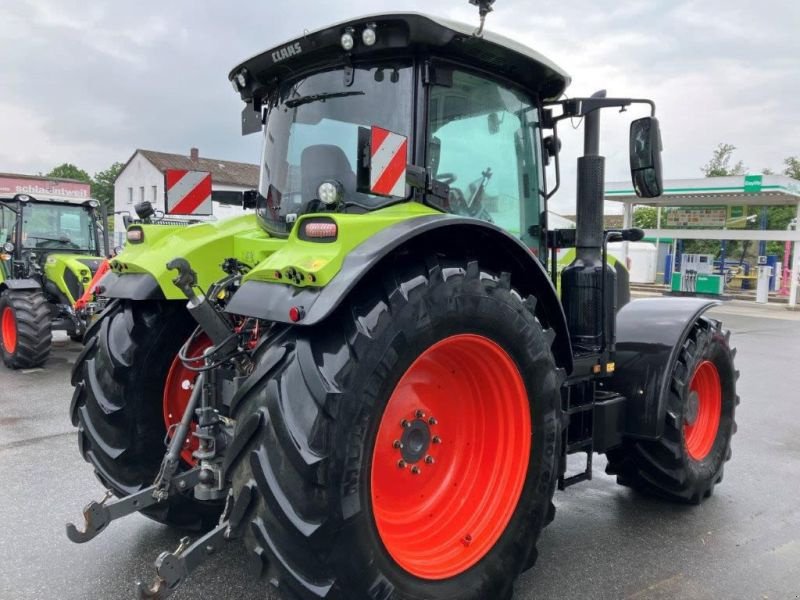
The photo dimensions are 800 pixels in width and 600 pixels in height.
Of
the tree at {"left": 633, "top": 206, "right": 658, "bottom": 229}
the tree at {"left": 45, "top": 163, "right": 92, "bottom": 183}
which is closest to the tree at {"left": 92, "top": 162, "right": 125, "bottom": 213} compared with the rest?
the tree at {"left": 45, "top": 163, "right": 92, "bottom": 183}

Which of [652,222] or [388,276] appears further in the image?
[652,222]

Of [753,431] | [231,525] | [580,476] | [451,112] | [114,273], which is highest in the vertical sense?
[451,112]

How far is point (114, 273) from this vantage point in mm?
3254

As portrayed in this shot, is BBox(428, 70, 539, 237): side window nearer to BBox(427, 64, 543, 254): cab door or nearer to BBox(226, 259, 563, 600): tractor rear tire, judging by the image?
BBox(427, 64, 543, 254): cab door

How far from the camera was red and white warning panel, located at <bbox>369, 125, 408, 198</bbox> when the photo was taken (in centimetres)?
227

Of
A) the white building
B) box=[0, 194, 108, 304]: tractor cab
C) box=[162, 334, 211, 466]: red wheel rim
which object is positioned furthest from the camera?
the white building

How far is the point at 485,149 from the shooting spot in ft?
10.3

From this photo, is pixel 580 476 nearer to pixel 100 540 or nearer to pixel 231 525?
pixel 231 525

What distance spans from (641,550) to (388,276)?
2175mm

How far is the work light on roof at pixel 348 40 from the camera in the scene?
8.80 feet

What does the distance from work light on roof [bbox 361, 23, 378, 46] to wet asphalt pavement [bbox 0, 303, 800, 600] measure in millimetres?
2261

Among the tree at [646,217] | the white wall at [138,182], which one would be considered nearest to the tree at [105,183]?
the white wall at [138,182]

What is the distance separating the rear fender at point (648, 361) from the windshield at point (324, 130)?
185 centimetres

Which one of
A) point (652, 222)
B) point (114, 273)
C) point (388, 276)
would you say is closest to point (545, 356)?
point (388, 276)
